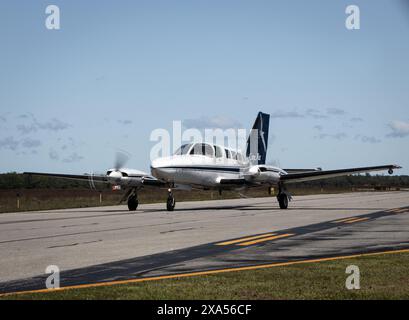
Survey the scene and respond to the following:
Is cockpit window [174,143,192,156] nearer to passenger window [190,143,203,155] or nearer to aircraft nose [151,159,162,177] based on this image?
passenger window [190,143,203,155]

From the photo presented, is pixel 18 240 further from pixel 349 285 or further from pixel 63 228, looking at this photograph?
pixel 349 285

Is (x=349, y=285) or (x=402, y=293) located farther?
(x=349, y=285)

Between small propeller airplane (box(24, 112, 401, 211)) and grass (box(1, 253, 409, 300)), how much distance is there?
2033 centimetres

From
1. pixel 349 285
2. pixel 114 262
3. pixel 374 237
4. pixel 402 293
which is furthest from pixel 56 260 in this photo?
pixel 374 237

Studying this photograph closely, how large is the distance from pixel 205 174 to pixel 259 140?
351 inches

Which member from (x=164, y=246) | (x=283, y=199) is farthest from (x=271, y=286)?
(x=283, y=199)

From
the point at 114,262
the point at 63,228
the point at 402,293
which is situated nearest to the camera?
the point at 402,293

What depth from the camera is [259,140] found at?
4000 cm

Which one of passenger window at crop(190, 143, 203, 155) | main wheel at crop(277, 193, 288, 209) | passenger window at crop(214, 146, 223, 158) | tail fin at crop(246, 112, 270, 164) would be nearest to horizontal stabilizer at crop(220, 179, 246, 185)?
passenger window at crop(214, 146, 223, 158)

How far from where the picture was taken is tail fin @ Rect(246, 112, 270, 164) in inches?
1544

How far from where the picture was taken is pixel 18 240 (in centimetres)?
1656

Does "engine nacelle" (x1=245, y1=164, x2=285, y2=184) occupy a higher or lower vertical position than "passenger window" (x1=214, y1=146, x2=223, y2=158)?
lower

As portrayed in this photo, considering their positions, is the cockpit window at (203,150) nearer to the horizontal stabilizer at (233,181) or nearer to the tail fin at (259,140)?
the horizontal stabilizer at (233,181)
